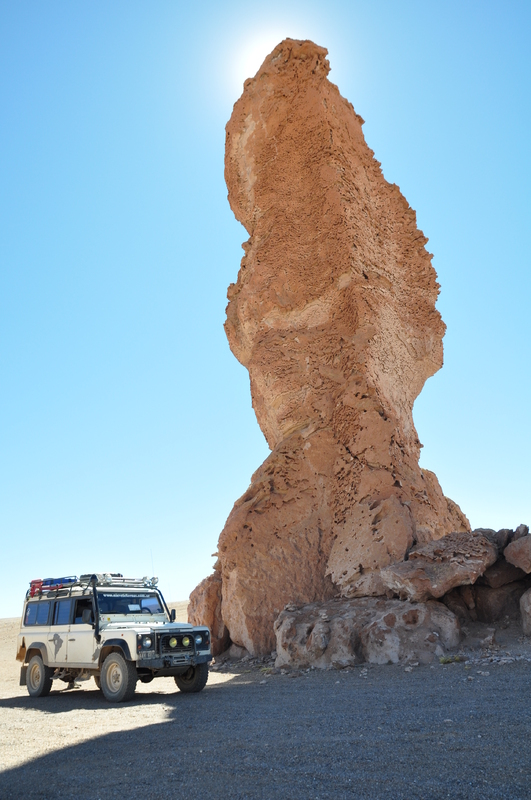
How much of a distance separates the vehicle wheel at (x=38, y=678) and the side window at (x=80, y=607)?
3.80ft

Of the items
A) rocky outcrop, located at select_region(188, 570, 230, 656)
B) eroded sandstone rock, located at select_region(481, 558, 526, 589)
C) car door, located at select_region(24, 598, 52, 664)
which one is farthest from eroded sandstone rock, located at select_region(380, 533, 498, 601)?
car door, located at select_region(24, 598, 52, 664)

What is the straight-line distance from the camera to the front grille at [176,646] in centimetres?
853

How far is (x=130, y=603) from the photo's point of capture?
386 inches

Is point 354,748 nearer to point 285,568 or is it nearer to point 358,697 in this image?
point 358,697

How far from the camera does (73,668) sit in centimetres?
942

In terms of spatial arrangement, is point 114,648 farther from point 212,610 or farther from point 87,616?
point 212,610

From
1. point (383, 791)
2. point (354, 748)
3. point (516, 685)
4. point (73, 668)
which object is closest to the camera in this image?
point (383, 791)

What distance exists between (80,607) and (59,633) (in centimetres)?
59

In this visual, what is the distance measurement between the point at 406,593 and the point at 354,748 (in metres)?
5.38

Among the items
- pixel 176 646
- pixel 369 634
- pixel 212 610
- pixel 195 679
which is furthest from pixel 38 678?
pixel 369 634

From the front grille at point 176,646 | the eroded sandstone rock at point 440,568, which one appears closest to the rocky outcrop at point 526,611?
the eroded sandstone rock at point 440,568

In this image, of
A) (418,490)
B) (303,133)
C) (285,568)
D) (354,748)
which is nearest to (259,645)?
(285,568)

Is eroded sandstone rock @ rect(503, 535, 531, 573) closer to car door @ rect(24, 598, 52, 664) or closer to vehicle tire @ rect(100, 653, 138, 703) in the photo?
vehicle tire @ rect(100, 653, 138, 703)

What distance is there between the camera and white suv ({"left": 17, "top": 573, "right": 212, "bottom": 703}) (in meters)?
8.46
